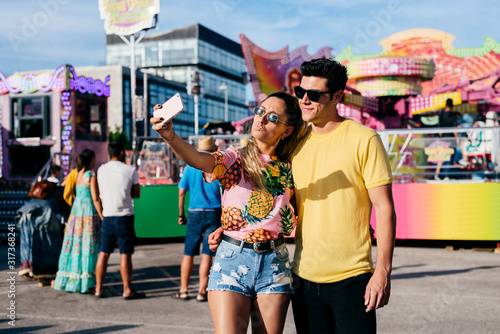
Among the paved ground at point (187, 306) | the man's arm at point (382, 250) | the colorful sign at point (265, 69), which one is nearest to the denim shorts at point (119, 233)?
the paved ground at point (187, 306)

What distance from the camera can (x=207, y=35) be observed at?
78.9 metres

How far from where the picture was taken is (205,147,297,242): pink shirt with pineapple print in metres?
2.94

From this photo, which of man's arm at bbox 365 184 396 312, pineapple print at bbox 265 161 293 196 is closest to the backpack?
pineapple print at bbox 265 161 293 196

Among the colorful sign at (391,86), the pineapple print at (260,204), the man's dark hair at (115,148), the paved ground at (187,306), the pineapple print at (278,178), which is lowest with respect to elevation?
the paved ground at (187,306)

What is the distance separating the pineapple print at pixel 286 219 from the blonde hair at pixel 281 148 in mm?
168

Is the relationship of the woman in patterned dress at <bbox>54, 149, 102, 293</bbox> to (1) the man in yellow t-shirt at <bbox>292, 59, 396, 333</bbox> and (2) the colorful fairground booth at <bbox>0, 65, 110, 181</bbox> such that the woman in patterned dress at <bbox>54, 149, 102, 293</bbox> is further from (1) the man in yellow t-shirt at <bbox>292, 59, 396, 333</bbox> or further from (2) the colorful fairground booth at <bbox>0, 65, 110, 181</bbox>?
(2) the colorful fairground booth at <bbox>0, 65, 110, 181</bbox>

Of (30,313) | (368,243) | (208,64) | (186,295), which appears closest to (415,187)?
(186,295)

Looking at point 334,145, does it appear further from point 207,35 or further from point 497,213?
point 207,35

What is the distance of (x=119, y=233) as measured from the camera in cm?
668

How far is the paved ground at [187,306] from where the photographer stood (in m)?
5.38

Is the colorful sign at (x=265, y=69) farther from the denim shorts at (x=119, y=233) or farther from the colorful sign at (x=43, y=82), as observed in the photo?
the denim shorts at (x=119, y=233)

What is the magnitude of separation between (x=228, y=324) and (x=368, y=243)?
2.66 feet

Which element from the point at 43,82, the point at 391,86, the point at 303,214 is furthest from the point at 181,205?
the point at 43,82

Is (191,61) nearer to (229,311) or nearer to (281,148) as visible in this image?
(281,148)
